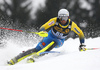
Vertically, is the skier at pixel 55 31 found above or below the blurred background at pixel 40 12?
below

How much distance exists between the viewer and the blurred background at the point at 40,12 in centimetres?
730

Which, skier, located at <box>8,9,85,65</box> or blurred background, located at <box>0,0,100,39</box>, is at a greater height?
blurred background, located at <box>0,0,100,39</box>

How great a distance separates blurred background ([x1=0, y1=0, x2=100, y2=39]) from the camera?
23.9ft

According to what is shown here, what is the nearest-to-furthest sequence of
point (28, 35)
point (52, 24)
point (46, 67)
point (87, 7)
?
point (46, 67) < point (52, 24) < point (28, 35) < point (87, 7)

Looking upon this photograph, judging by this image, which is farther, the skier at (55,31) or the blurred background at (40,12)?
the blurred background at (40,12)

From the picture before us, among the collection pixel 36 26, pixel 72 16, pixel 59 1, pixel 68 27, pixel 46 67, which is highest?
pixel 59 1

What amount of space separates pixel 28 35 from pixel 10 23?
1.13 meters

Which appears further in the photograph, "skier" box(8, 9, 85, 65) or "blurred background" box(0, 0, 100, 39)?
"blurred background" box(0, 0, 100, 39)

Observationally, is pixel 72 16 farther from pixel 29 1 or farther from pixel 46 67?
pixel 46 67

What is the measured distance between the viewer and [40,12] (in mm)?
7336

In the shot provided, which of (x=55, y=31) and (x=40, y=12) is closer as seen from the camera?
(x=55, y=31)

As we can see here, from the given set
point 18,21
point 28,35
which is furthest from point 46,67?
point 18,21

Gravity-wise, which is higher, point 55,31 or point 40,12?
point 40,12

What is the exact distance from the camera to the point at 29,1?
7742 mm
